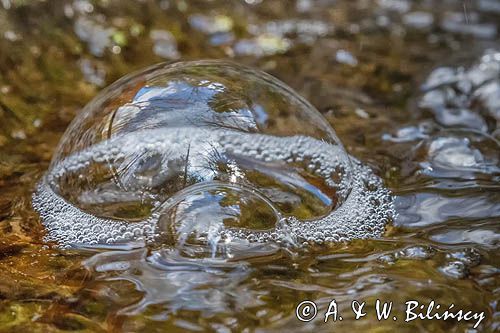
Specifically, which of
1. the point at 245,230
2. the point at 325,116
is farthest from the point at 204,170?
the point at 325,116

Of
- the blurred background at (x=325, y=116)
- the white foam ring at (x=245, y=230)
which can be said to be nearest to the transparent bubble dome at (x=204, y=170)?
the white foam ring at (x=245, y=230)

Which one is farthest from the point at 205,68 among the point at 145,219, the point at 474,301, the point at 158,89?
the point at 474,301

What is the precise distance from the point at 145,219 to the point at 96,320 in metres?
0.58

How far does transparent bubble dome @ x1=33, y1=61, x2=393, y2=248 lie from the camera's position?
8.53ft

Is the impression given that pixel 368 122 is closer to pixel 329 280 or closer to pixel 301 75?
pixel 301 75

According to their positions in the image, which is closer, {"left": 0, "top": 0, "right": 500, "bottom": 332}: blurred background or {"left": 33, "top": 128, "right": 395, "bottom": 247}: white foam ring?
{"left": 0, "top": 0, "right": 500, "bottom": 332}: blurred background

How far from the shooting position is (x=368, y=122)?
12.3 ft

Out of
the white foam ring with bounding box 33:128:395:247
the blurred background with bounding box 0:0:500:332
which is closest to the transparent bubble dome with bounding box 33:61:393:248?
the white foam ring with bounding box 33:128:395:247

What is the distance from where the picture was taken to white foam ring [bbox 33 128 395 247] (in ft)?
8.52

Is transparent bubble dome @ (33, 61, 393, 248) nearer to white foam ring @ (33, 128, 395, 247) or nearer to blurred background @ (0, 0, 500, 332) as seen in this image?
white foam ring @ (33, 128, 395, 247)

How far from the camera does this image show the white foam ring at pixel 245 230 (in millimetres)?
2598

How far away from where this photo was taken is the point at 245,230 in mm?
2551

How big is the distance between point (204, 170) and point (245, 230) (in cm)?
30

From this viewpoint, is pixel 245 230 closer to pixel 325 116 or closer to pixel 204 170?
pixel 204 170
